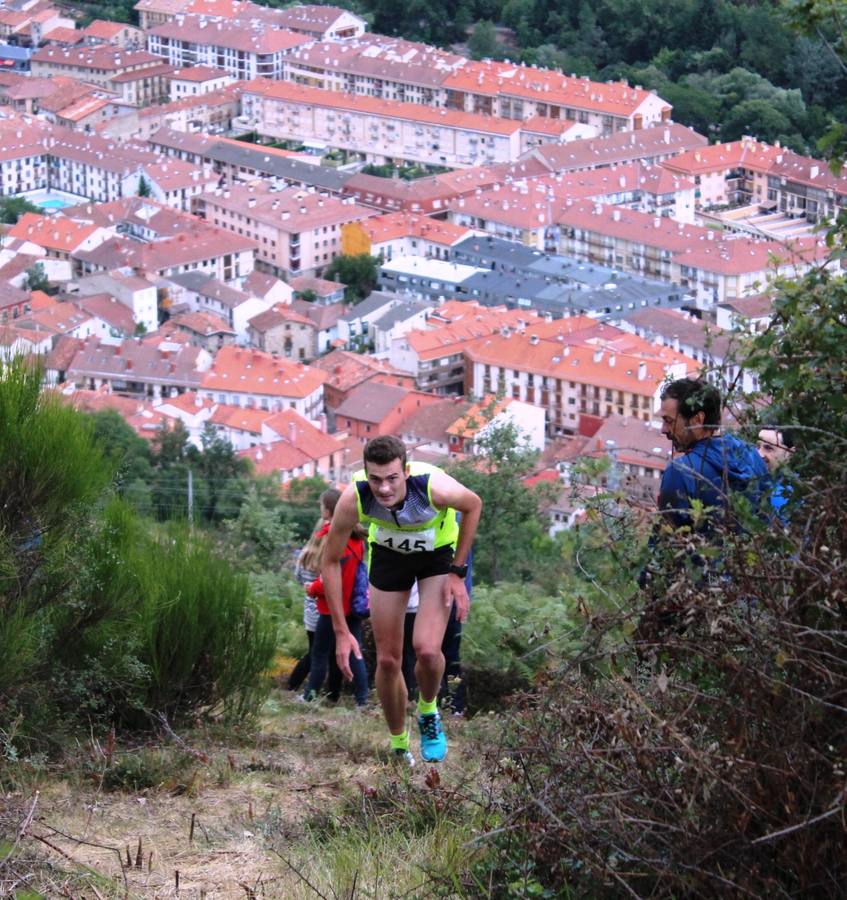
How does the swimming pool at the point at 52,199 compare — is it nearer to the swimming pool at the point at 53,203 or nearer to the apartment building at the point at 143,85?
the swimming pool at the point at 53,203

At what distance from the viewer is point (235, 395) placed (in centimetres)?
3030

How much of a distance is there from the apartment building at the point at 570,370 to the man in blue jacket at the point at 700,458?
84.4 ft

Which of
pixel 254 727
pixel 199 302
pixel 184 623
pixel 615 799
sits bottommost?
pixel 199 302

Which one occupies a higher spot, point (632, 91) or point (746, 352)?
point (746, 352)

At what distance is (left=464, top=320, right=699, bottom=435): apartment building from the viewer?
97.6ft

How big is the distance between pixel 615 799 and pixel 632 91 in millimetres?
44791

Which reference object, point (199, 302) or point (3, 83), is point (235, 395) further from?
point (3, 83)

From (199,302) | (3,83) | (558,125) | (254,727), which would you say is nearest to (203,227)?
(199,302)

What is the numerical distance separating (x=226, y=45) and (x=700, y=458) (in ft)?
166

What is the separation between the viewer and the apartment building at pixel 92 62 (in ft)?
166

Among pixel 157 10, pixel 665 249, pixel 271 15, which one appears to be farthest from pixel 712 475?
pixel 157 10

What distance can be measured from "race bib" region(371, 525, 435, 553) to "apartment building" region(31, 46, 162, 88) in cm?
4822

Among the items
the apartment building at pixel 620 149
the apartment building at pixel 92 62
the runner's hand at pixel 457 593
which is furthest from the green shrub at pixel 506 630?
the apartment building at pixel 92 62

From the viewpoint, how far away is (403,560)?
3.84 meters
